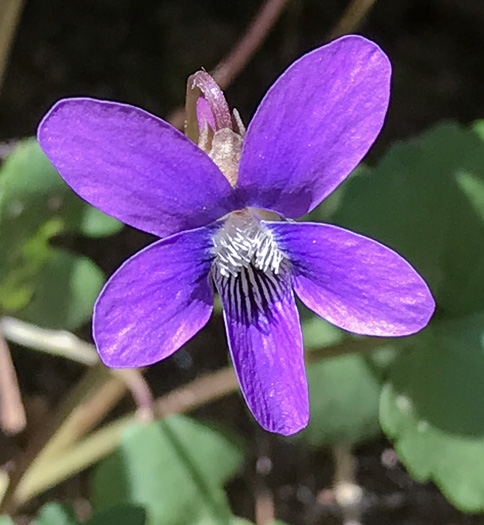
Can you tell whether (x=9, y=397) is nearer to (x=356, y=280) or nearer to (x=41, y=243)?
(x=41, y=243)

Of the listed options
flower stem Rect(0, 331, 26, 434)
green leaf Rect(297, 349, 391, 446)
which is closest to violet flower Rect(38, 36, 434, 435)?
green leaf Rect(297, 349, 391, 446)

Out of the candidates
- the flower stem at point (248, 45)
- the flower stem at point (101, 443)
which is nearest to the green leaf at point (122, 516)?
the flower stem at point (101, 443)

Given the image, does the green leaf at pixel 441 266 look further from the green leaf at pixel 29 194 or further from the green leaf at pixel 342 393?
the green leaf at pixel 29 194

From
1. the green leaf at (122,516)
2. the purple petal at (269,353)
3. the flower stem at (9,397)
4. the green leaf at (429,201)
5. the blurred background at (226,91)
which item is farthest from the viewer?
the blurred background at (226,91)

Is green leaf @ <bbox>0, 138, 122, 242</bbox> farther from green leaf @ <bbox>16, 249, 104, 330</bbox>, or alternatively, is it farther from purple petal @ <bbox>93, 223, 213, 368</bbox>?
purple petal @ <bbox>93, 223, 213, 368</bbox>

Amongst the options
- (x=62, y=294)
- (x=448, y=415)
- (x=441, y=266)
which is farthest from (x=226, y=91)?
(x=448, y=415)
